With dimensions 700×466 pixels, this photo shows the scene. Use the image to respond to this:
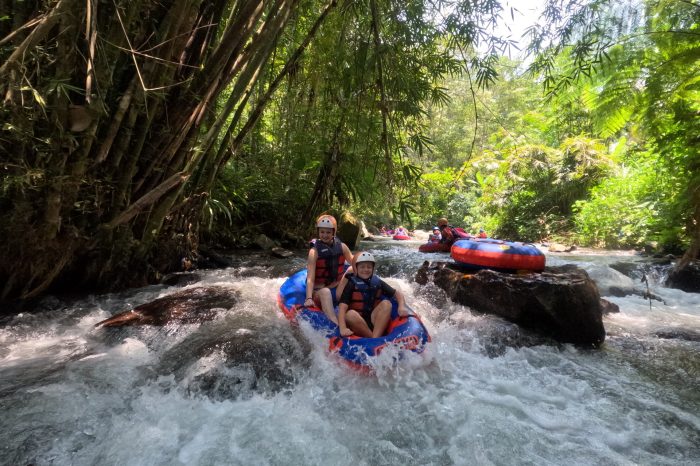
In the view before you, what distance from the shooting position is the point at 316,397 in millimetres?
2990

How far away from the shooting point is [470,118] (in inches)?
915

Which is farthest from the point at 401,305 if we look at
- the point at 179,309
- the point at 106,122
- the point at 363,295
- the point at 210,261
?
the point at 210,261

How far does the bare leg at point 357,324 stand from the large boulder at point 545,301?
181 cm

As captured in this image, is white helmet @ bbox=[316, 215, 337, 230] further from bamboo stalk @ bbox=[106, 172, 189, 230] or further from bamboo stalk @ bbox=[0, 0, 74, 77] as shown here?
bamboo stalk @ bbox=[0, 0, 74, 77]

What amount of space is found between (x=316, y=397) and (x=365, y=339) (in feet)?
Result: 1.98

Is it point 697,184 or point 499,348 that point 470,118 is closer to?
point 697,184

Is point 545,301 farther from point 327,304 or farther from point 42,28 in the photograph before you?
point 42,28

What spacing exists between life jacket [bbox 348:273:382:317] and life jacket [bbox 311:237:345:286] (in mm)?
776

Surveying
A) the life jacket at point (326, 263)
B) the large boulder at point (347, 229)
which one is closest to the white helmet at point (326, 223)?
the life jacket at point (326, 263)

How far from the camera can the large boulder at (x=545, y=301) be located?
13.6 ft

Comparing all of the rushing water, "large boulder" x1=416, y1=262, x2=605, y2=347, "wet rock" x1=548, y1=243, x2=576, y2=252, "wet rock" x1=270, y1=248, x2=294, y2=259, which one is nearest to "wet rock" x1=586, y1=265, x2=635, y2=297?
"large boulder" x1=416, y1=262, x2=605, y2=347

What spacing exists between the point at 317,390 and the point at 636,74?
6.13 metres

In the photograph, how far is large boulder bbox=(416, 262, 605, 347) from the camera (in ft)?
13.6

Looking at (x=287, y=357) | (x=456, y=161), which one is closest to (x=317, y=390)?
(x=287, y=357)
